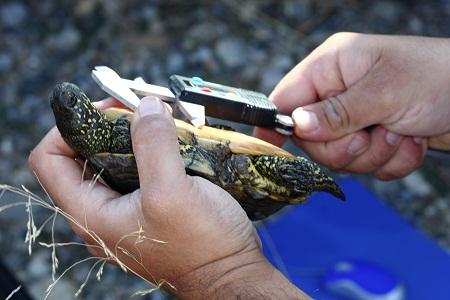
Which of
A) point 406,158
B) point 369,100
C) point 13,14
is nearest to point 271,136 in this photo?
point 369,100

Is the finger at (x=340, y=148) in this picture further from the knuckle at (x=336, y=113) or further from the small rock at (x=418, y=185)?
the small rock at (x=418, y=185)

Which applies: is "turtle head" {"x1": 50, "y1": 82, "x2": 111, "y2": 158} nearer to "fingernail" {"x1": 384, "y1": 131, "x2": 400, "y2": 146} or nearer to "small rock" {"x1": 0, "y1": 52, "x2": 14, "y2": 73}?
"fingernail" {"x1": 384, "y1": 131, "x2": 400, "y2": 146}

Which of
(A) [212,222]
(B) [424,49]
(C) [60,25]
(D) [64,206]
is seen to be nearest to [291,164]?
(A) [212,222]

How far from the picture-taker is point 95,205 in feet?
5.04

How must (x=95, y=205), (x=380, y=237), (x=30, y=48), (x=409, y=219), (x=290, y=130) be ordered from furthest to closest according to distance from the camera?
(x=30, y=48)
(x=409, y=219)
(x=380, y=237)
(x=290, y=130)
(x=95, y=205)

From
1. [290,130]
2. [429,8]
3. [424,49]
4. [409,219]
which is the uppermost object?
[424,49]

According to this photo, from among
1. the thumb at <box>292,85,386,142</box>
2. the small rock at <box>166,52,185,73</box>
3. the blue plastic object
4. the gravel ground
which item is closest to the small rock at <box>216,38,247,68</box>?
the gravel ground

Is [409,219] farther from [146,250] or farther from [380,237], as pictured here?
[146,250]

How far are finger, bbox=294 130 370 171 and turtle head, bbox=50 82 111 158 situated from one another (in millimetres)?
718

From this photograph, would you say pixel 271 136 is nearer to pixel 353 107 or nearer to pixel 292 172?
pixel 353 107

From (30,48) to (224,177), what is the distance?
8.64 feet

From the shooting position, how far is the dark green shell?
1.53 metres

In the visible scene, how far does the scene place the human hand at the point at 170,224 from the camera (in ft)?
4.54

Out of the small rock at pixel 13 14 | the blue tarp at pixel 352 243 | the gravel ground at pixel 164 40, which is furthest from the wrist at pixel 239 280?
the small rock at pixel 13 14
